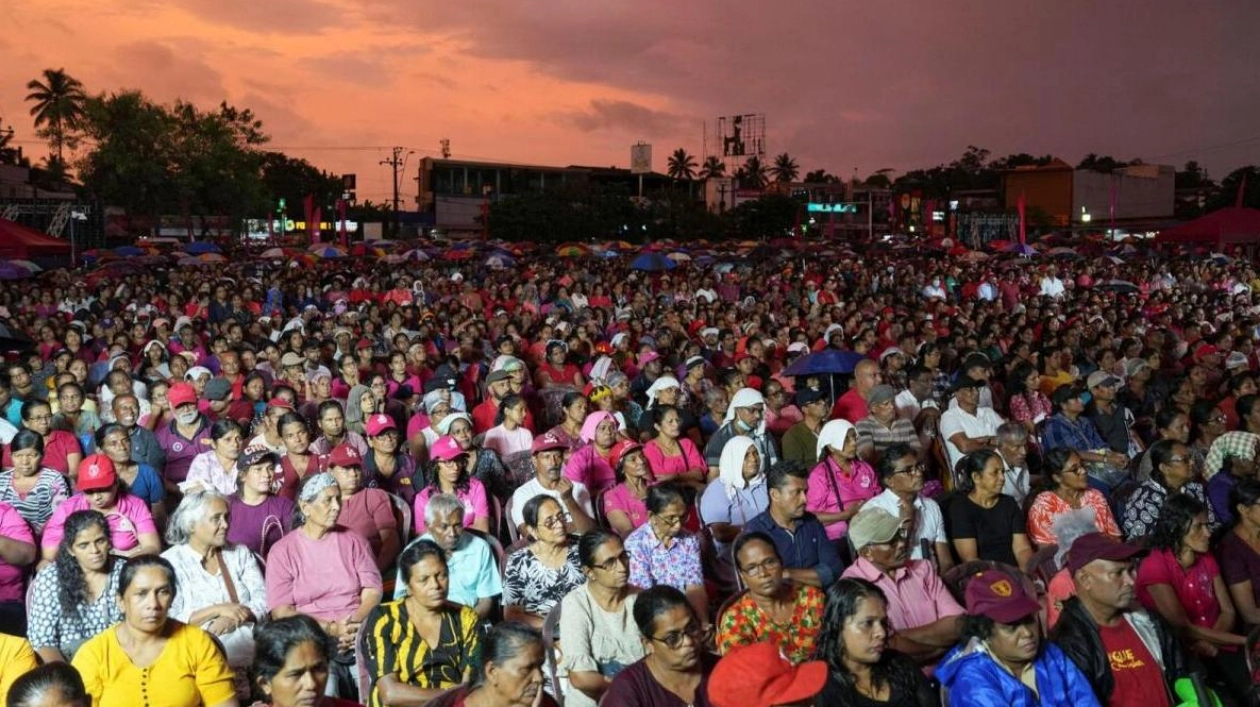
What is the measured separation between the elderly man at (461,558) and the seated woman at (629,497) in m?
1.05

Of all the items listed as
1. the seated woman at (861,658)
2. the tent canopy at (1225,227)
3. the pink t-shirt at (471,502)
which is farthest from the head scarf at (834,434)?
the tent canopy at (1225,227)

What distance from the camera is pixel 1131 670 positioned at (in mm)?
4332

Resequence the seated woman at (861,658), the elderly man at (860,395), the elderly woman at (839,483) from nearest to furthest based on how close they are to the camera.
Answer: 1. the seated woman at (861,658)
2. the elderly woman at (839,483)
3. the elderly man at (860,395)

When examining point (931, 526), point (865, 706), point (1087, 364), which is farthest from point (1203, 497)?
point (1087, 364)

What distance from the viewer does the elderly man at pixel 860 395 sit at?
870cm

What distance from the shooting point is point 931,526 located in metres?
5.87

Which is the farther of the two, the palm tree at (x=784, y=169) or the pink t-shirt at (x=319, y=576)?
the palm tree at (x=784, y=169)

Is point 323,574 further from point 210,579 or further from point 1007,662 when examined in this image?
point 1007,662

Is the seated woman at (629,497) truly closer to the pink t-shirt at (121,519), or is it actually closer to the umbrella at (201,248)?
the pink t-shirt at (121,519)

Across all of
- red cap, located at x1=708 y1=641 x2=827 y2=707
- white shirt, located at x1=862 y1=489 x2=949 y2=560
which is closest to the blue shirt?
white shirt, located at x1=862 y1=489 x2=949 y2=560

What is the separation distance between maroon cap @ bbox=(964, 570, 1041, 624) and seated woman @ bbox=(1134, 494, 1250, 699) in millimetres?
1283

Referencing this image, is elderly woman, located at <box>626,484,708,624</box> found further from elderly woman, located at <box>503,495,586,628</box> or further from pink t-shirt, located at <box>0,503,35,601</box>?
pink t-shirt, located at <box>0,503,35,601</box>

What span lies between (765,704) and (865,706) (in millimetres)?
817

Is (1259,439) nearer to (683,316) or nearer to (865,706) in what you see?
(865,706)
